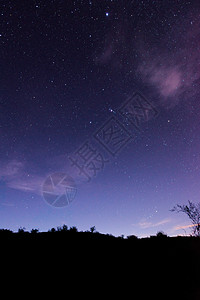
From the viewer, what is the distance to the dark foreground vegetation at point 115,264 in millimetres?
6730

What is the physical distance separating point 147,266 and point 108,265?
210cm

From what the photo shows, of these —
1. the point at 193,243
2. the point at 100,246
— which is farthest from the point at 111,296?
the point at 193,243

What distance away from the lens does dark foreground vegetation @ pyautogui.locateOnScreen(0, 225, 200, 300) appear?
6.73 metres

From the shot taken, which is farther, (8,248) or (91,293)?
(8,248)

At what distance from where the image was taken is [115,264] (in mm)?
8438

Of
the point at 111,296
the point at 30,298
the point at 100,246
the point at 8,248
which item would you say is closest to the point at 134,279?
the point at 111,296

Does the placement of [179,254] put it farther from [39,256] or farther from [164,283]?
[39,256]

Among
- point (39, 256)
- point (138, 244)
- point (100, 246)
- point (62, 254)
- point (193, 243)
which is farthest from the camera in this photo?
point (193, 243)

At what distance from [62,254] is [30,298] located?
335 centimetres

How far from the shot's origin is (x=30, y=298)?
17.7 feet

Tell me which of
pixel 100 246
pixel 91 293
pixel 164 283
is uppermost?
pixel 100 246

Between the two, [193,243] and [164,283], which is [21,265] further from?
[193,243]

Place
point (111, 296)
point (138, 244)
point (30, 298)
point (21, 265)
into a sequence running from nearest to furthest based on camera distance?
point (30, 298), point (111, 296), point (21, 265), point (138, 244)

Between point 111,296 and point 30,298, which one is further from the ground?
point 30,298
